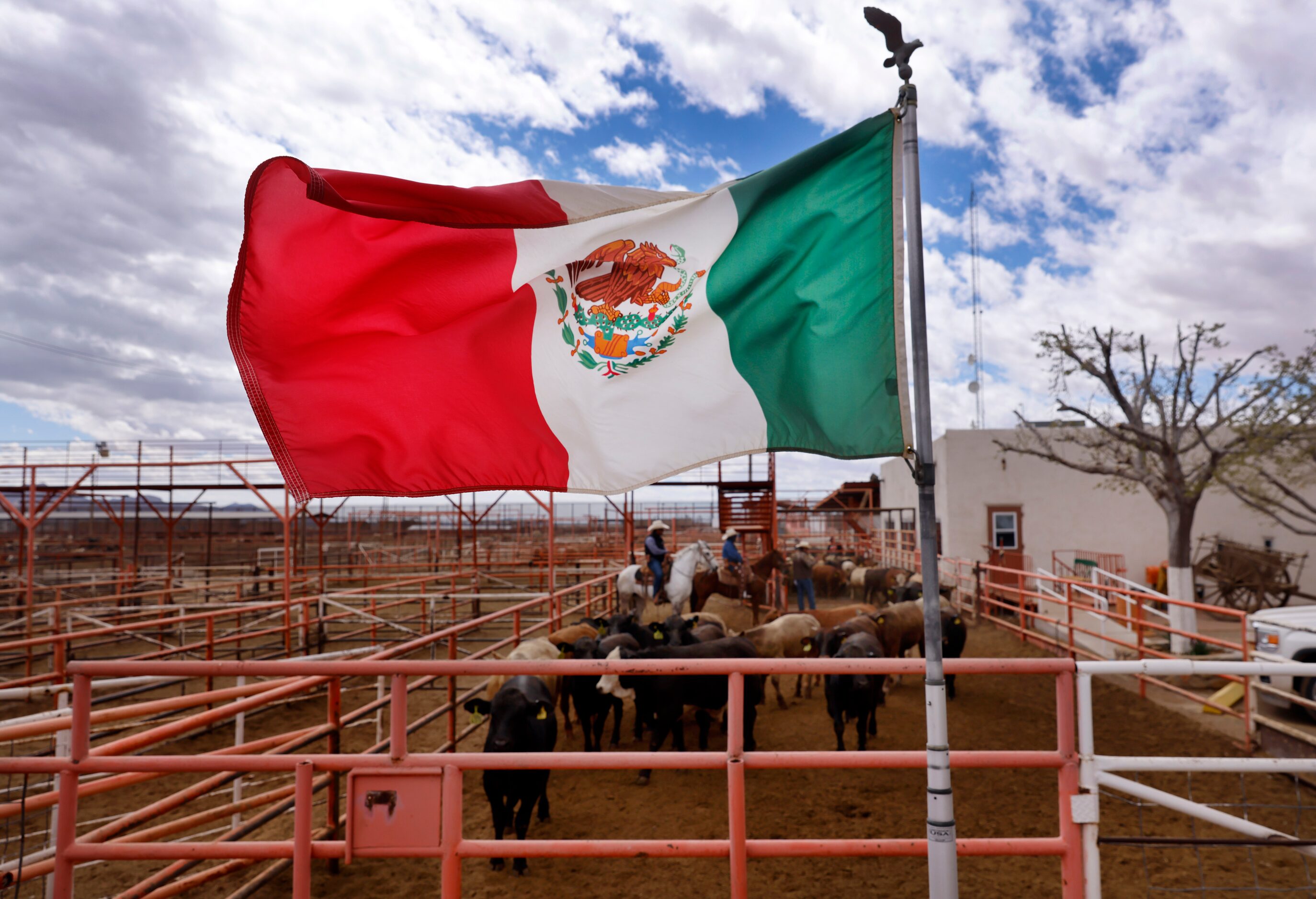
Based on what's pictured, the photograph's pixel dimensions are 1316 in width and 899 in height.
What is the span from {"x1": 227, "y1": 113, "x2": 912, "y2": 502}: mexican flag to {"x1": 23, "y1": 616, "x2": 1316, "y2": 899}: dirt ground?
9.29 ft

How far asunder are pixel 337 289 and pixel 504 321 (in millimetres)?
774

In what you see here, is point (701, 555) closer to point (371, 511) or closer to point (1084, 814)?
point (1084, 814)

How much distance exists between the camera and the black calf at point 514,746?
4672 mm

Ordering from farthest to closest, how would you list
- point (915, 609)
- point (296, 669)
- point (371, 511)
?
point (371, 511) < point (915, 609) < point (296, 669)

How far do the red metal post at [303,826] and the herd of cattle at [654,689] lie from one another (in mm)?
1424

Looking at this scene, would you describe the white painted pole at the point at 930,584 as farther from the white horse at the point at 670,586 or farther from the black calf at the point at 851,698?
the white horse at the point at 670,586

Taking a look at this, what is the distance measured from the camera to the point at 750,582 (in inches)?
581

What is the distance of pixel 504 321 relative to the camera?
10.7ft

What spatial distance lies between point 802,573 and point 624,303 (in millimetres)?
12231

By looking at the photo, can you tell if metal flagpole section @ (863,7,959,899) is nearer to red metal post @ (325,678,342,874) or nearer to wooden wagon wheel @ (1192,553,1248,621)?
red metal post @ (325,678,342,874)

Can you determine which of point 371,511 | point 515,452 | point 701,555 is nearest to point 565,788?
point 515,452

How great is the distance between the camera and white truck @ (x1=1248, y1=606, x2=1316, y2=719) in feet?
23.1

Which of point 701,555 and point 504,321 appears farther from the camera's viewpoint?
point 701,555

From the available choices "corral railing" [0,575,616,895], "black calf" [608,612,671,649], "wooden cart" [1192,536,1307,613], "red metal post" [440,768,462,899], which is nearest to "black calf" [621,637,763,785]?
"black calf" [608,612,671,649]
